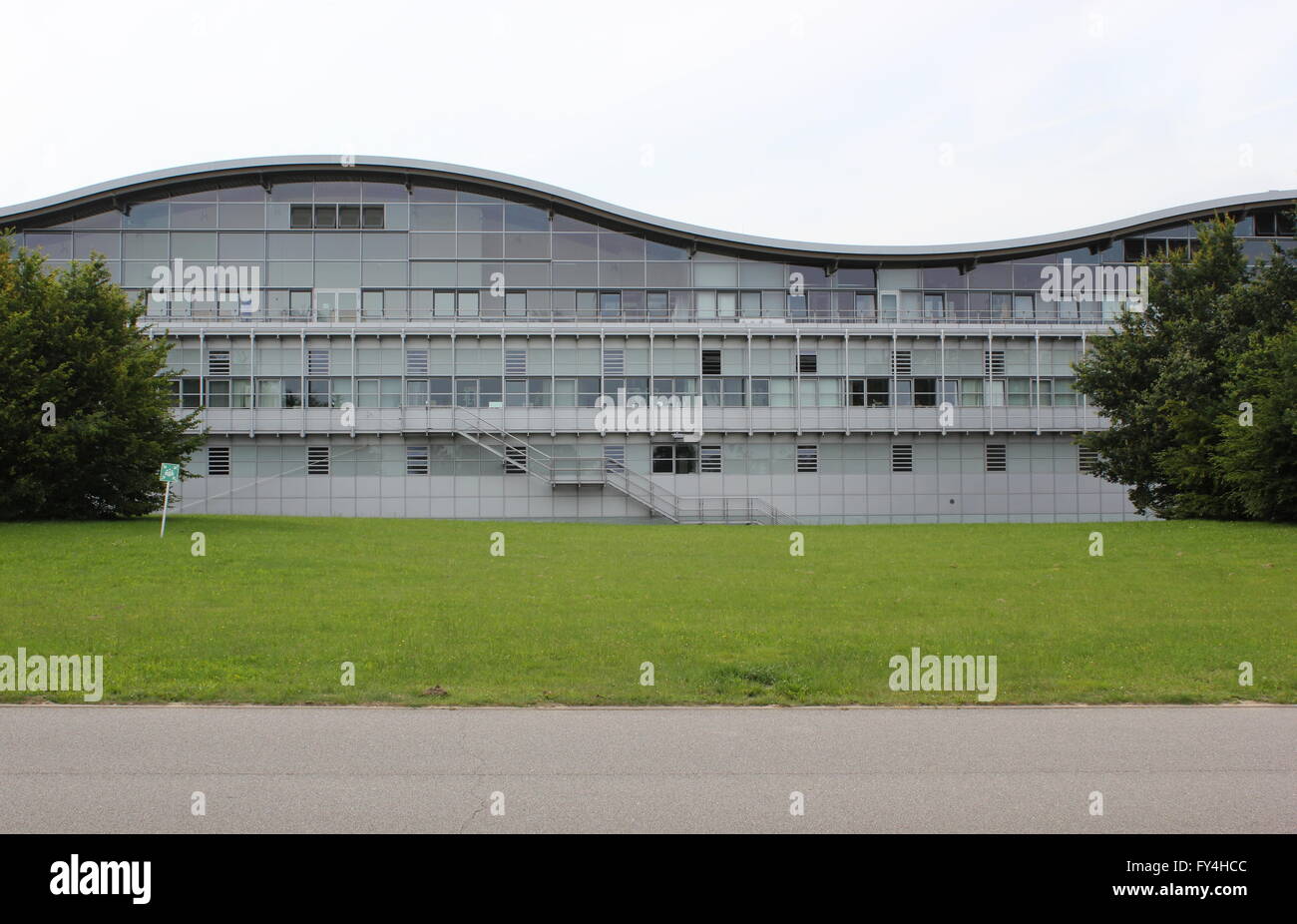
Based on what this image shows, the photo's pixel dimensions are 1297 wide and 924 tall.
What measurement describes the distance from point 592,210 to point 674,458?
1344 cm

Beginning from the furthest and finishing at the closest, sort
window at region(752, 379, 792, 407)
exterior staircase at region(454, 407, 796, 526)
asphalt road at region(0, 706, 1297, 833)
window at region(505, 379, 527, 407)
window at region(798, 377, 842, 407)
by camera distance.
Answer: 1. window at region(798, 377, 842, 407)
2. window at region(752, 379, 792, 407)
3. window at region(505, 379, 527, 407)
4. exterior staircase at region(454, 407, 796, 526)
5. asphalt road at region(0, 706, 1297, 833)

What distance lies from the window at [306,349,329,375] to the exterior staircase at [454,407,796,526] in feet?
21.4

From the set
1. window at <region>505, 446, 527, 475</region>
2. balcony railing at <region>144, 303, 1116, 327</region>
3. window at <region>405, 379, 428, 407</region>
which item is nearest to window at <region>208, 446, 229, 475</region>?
balcony railing at <region>144, 303, 1116, 327</region>

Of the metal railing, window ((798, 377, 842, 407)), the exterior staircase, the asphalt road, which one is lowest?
the asphalt road

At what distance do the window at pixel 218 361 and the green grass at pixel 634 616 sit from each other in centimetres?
2251

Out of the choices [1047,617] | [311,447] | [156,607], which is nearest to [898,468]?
[311,447]

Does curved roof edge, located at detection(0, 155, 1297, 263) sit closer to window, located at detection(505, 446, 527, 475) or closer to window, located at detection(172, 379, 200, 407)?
window, located at detection(172, 379, 200, 407)

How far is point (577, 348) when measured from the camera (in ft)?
163

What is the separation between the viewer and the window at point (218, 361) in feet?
161

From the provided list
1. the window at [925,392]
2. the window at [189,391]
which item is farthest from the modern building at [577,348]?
the window at [189,391]

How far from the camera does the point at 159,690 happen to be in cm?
A: 1084

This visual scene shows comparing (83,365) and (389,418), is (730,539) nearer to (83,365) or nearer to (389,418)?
(83,365)

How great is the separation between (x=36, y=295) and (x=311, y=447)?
63.2 feet

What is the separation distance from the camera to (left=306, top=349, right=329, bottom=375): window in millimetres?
49188
